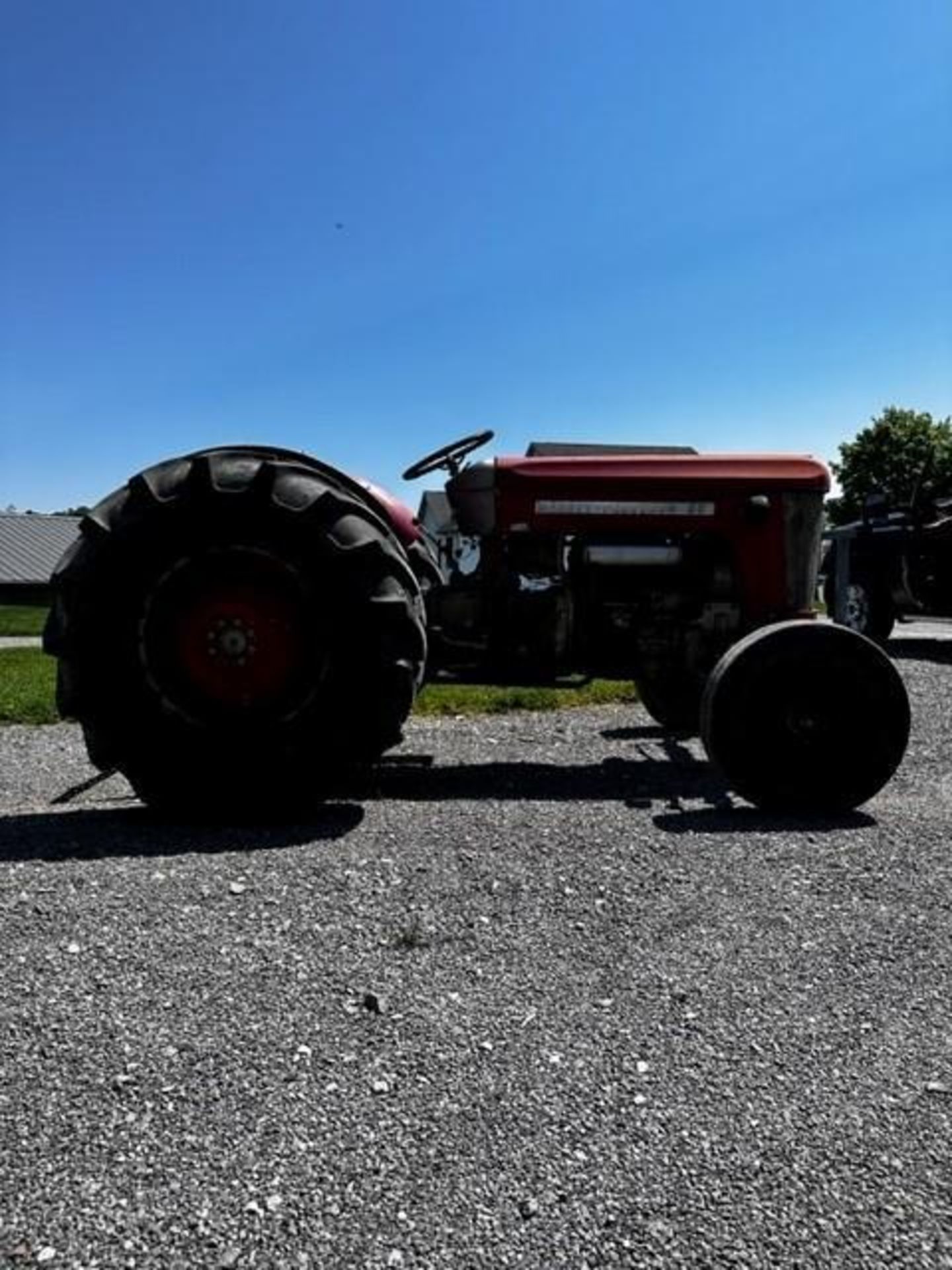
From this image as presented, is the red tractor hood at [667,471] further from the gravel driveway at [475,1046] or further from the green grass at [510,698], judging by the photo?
A: the green grass at [510,698]

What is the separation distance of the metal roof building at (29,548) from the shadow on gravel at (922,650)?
92.6ft

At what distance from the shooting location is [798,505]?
19.7 feet

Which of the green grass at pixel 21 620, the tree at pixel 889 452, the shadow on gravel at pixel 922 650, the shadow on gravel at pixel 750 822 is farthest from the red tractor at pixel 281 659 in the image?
the tree at pixel 889 452

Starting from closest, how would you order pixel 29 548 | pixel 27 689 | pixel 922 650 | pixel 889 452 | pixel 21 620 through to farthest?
pixel 27 689, pixel 922 650, pixel 21 620, pixel 29 548, pixel 889 452

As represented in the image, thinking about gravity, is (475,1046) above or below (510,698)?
below

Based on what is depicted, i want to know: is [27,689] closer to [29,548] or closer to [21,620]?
[21,620]

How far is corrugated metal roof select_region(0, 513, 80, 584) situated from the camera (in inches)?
1534

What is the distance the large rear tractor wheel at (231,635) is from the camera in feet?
15.9

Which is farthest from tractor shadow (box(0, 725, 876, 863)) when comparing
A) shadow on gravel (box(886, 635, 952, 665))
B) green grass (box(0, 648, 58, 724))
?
shadow on gravel (box(886, 635, 952, 665))

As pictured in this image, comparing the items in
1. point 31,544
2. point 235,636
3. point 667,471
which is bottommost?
point 235,636

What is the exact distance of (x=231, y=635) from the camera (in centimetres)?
493

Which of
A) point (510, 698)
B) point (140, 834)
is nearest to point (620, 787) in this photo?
point (140, 834)

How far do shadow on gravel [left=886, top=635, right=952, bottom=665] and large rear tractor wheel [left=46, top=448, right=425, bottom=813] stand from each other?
968 centimetres

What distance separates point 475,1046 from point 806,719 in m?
3.13
